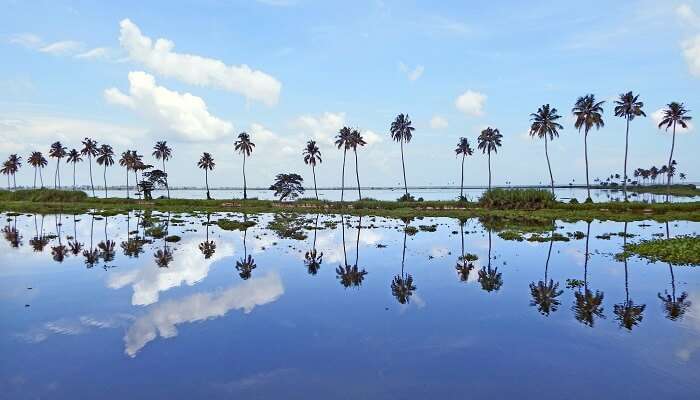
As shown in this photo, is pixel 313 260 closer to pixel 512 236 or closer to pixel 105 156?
pixel 512 236

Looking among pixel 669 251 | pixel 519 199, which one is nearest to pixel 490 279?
pixel 669 251

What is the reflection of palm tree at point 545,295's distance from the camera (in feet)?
66.2

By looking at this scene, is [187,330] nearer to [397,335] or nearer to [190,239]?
[397,335]

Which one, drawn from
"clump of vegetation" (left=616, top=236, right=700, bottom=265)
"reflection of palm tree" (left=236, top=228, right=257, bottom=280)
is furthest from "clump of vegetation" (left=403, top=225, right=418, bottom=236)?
"clump of vegetation" (left=616, top=236, right=700, bottom=265)

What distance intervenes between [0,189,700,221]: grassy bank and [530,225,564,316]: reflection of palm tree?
43.8 metres

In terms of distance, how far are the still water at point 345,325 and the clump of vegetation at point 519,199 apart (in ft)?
157

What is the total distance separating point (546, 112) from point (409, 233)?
203 ft

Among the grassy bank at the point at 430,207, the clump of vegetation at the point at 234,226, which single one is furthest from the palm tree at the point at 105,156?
the clump of vegetation at the point at 234,226

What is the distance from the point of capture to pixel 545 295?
22.5 metres

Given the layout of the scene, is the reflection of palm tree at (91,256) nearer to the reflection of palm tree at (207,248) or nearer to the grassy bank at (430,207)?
the reflection of palm tree at (207,248)

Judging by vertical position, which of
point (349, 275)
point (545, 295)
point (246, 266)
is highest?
point (246, 266)

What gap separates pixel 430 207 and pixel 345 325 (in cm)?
7419

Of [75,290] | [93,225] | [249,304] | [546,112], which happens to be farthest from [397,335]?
[546,112]

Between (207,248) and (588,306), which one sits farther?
(207,248)
